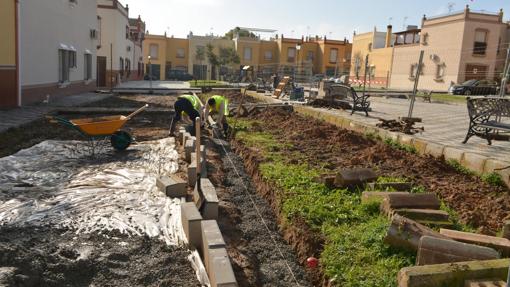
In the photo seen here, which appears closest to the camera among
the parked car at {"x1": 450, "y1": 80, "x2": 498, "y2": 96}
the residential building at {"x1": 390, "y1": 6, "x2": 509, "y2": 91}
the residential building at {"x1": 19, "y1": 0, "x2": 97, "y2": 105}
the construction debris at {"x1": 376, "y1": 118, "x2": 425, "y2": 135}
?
the construction debris at {"x1": 376, "y1": 118, "x2": 425, "y2": 135}

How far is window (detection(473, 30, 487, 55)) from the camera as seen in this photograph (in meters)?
34.8

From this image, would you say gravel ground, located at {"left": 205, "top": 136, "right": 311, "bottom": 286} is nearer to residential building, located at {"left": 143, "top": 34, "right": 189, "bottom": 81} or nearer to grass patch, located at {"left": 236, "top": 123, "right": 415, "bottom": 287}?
grass patch, located at {"left": 236, "top": 123, "right": 415, "bottom": 287}

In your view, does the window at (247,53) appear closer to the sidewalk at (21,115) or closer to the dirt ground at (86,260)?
the sidewalk at (21,115)

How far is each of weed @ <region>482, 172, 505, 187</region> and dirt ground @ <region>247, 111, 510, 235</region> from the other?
0.09 meters

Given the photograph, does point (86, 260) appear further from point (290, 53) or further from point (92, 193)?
point (290, 53)

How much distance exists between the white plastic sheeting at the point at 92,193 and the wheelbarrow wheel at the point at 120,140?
19 cm

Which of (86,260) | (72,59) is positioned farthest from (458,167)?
(72,59)

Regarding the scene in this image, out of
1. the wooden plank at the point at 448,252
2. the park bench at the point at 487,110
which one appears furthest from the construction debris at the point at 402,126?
the wooden plank at the point at 448,252

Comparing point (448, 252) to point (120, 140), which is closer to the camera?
point (448, 252)

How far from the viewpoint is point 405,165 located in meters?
6.23

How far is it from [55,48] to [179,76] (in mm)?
36291

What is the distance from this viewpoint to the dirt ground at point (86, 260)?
3.24m

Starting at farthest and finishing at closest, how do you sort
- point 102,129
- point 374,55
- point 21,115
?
point 374,55, point 21,115, point 102,129

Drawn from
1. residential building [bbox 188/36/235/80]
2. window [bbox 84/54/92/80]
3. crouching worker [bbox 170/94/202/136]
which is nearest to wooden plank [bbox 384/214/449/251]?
crouching worker [bbox 170/94/202/136]
